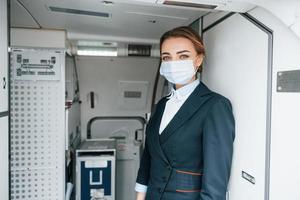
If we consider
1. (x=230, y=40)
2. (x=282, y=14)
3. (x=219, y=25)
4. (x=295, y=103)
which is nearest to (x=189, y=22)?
(x=219, y=25)

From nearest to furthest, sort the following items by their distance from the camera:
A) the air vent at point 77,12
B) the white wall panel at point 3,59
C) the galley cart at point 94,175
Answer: the white wall panel at point 3,59 → the air vent at point 77,12 → the galley cart at point 94,175

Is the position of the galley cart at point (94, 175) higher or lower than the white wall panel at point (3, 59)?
lower

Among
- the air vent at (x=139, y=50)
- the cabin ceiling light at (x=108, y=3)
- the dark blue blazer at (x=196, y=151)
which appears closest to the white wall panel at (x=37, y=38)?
the cabin ceiling light at (x=108, y=3)

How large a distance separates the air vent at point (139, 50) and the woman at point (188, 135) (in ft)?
4.59

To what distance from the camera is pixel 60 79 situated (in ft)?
5.61

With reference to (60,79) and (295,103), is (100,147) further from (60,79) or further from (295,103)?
(295,103)

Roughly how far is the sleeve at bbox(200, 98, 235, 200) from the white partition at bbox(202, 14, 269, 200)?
67mm

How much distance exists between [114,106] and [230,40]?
214cm

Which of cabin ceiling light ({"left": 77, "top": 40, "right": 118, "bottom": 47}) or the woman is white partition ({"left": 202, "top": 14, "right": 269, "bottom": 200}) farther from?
cabin ceiling light ({"left": 77, "top": 40, "right": 118, "bottom": 47})

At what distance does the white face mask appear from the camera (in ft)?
4.59

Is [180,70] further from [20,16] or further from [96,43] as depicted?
[96,43]

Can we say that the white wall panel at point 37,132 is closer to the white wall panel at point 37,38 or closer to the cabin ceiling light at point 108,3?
the white wall panel at point 37,38

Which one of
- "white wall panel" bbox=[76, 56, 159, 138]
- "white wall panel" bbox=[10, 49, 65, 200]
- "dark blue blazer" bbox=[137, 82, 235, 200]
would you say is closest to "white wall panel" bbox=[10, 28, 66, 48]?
"white wall panel" bbox=[10, 49, 65, 200]

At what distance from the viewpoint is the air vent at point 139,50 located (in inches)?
114
